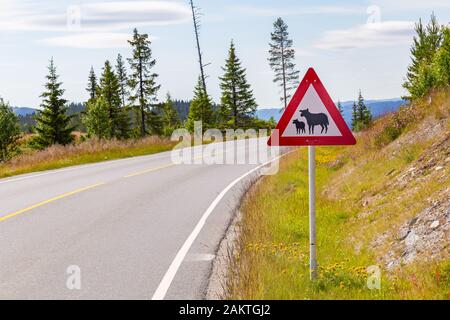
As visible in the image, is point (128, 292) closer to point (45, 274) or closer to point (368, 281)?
point (45, 274)

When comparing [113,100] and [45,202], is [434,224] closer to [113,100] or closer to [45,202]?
[45,202]

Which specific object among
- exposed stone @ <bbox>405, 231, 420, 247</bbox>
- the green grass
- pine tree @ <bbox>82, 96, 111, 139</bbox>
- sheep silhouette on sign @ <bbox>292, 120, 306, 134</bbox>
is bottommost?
the green grass

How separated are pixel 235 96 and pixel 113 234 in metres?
56.9

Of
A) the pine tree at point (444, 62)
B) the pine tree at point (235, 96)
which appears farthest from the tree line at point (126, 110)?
the pine tree at point (444, 62)

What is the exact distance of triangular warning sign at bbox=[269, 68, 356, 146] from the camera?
5480mm

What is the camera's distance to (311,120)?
553 cm

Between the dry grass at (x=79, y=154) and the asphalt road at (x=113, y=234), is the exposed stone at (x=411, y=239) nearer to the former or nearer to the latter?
the asphalt road at (x=113, y=234)

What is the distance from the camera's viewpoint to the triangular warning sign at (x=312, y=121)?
5.48 meters

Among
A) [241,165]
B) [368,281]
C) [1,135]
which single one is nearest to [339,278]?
[368,281]

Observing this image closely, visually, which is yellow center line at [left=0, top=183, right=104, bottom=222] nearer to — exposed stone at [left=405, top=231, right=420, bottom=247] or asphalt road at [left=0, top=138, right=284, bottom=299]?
asphalt road at [left=0, top=138, right=284, bottom=299]

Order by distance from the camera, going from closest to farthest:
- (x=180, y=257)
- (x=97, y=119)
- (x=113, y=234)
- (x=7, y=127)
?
1. (x=180, y=257)
2. (x=113, y=234)
3. (x=7, y=127)
4. (x=97, y=119)

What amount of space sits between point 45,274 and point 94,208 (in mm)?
4392

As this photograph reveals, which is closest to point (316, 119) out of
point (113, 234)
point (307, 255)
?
point (307, 255)

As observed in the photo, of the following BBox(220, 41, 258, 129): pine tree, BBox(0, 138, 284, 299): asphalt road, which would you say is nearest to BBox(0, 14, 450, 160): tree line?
BBox(220, 41, 258, 129): pine tree
